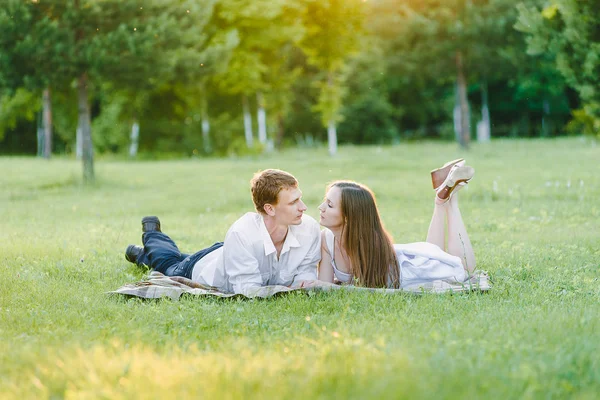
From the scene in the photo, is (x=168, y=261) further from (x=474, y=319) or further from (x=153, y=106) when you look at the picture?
(x=153, y=106)

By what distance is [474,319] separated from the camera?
5.58 m

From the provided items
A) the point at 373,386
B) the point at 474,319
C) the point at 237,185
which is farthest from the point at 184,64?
the point at 373,386

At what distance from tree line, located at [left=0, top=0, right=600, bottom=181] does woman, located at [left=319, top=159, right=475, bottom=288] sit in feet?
29.2

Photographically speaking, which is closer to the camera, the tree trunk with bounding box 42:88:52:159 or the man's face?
the man's face

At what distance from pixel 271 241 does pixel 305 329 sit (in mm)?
1423

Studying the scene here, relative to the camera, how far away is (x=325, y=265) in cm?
705

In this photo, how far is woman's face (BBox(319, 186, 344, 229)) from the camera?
686 cm

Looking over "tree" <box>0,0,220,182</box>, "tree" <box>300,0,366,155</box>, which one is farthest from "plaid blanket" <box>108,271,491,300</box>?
"tree" <box>300,0,366,155</box>

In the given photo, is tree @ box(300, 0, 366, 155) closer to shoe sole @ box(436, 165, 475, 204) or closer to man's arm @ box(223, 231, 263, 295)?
shoe sole @ box(436, 165, 475, 204)

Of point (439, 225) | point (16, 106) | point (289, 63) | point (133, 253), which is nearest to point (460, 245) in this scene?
point (439, 225)

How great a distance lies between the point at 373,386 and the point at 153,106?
3758 centimetres

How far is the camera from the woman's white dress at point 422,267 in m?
7.05

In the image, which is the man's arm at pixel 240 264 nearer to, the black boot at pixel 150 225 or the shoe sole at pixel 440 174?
the black boot at pixel 150 225

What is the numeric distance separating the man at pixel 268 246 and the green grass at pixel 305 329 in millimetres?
411
